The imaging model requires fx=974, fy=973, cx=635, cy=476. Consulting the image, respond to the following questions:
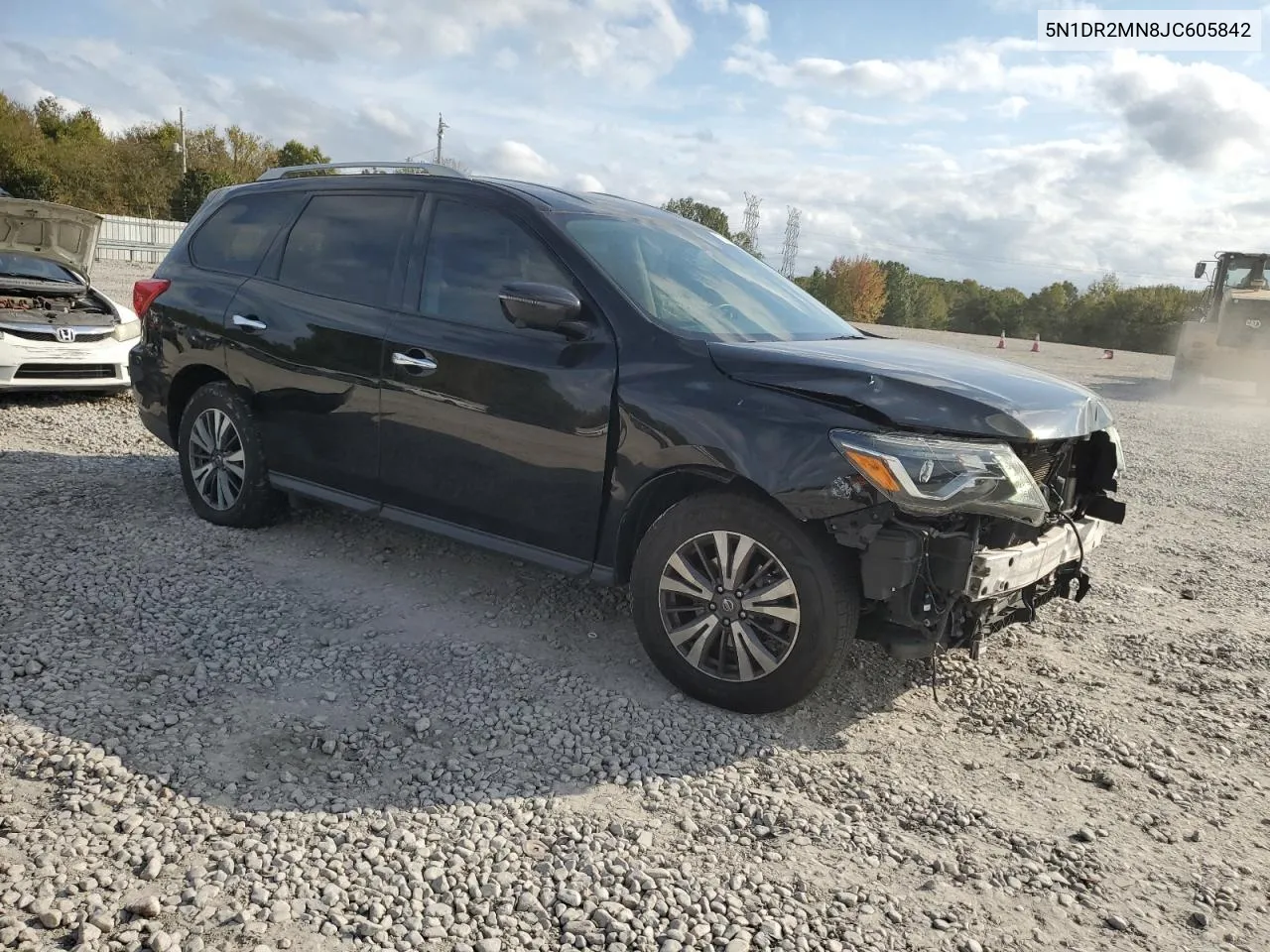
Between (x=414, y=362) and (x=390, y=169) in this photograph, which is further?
(x=390, y=169)

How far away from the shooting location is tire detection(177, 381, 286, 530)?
5.26 meters

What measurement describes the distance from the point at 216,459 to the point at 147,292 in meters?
1.15

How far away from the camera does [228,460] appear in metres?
5.40

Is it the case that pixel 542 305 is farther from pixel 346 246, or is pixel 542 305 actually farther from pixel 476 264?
pixel 346 246

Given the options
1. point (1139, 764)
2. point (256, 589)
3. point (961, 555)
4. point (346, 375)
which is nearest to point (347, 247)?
point (346, 375)

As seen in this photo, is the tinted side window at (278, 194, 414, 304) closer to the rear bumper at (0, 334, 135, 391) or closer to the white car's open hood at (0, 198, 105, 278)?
the rear bumper at (0, 334, 135, 391)

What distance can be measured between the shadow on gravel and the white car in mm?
3559

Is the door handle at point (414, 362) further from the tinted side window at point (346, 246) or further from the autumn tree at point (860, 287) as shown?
the autumn tree at point (860, 287)

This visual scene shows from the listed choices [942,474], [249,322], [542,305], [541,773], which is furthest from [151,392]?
[942,474]

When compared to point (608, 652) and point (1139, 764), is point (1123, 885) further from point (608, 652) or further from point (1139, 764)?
point (608, 652)

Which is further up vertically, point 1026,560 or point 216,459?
point 1026,560

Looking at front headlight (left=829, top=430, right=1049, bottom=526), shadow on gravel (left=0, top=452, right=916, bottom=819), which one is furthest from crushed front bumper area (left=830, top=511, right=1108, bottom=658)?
shadow on gravel (left=0, top=452, right=916, bottom=819)

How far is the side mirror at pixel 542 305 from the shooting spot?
383 cm

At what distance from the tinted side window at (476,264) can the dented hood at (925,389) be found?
100 cm
